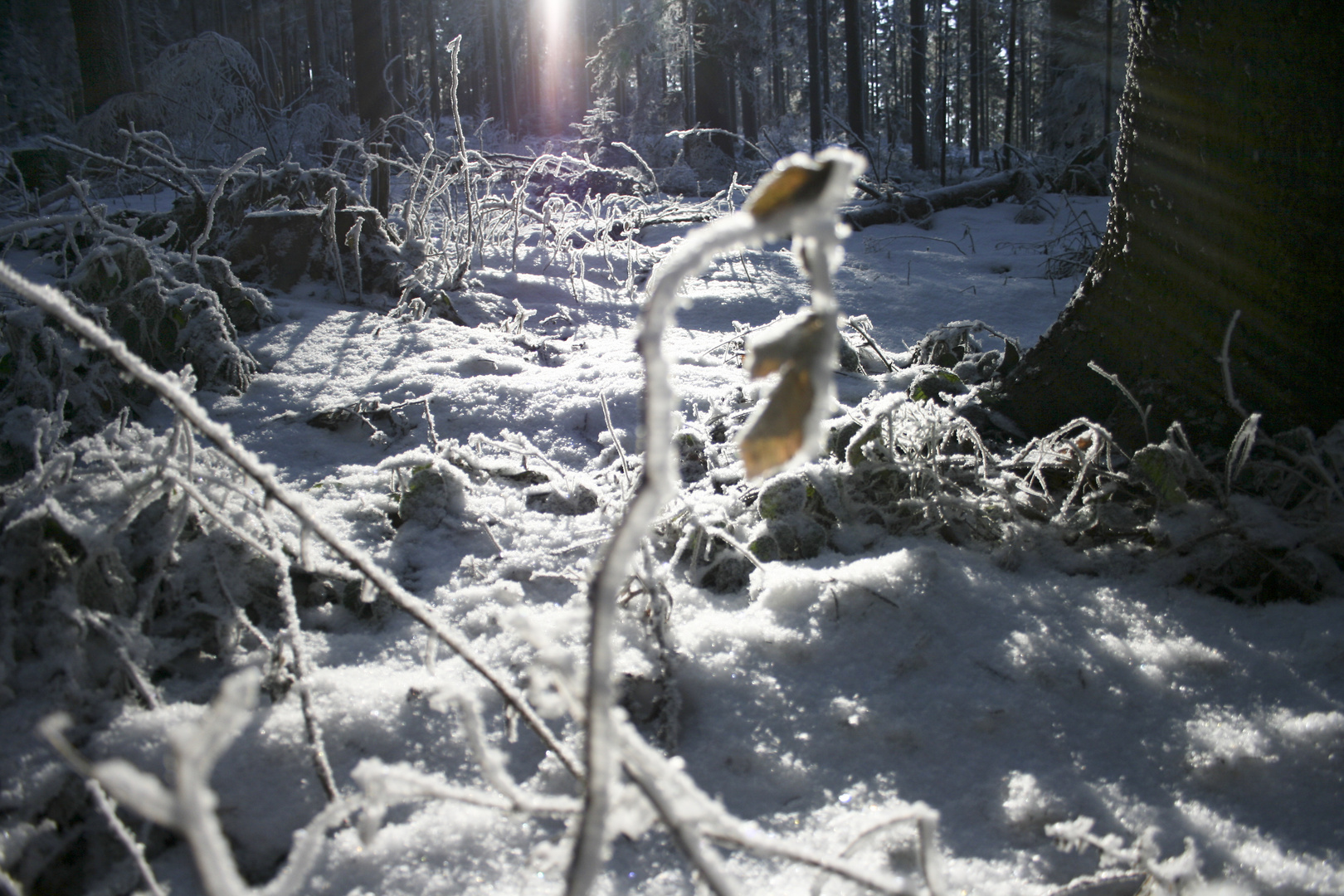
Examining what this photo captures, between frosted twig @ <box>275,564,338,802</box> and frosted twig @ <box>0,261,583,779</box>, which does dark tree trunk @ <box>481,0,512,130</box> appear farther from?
frosted twig @ <box>0,261,583,779</box>

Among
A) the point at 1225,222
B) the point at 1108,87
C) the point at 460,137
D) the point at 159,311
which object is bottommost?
the point at 159,311

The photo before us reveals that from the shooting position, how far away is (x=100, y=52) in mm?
6984

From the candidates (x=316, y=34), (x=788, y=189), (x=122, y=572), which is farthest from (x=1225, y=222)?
(x=316, y=34)

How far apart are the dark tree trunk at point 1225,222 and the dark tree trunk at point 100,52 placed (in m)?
8.48

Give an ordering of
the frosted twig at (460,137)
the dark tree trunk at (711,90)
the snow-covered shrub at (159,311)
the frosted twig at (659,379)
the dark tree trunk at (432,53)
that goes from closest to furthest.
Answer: the frosted twig at (659,379) < the snow-covered shrub at (159,311) < the frosted twig at (460,137) < the dark tree trunk at (711,90) < the dark tree trunk at (432,53)

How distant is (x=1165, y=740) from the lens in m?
1.03

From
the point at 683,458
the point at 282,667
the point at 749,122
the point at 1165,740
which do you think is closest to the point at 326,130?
the point at 683,458

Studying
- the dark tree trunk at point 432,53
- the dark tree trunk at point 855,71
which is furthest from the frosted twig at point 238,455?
the dark tree trunk at point 432,53

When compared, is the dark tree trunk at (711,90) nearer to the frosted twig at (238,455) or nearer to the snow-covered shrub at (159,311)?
the snow-covered shrub at (159,311)

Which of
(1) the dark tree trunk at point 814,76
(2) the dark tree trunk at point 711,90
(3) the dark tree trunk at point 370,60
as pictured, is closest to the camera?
(3) the dark tree trunk at point 370,60

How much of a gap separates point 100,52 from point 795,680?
8.98m

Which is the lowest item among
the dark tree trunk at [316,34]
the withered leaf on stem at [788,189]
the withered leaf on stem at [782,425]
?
the withered leaf on stem at [782,425]

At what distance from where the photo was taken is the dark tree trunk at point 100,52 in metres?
6.98

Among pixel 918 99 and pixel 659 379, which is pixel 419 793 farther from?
pixel 918 99
